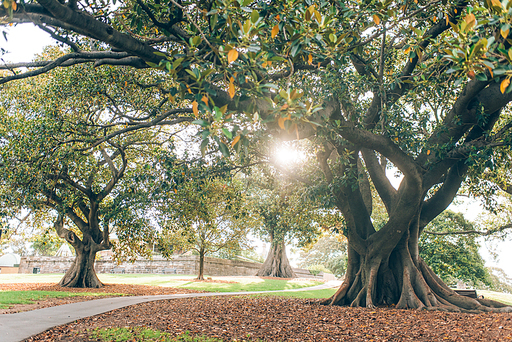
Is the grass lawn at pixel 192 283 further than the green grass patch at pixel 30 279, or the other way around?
the green grass patch at pixel 30 279

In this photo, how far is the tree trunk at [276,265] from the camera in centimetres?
2973

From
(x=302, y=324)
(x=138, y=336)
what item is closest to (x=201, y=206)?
(x=302, y=324)

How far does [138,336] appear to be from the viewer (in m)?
5.28

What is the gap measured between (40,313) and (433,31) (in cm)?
1158

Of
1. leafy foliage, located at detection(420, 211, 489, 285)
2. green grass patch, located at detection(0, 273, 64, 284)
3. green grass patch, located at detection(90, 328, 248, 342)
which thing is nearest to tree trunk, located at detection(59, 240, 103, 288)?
green grass patch, located at detection(0, 273, 64, 284)

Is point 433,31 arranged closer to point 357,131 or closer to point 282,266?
point 357,131

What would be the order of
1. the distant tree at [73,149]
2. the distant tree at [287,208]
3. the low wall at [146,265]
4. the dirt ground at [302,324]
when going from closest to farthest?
the dirt ground at [302,324] → the distant tree at [73,149] → the distant tree at [287,208] → the low wall at [146,265]

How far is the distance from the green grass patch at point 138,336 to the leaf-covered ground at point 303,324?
0.21 meters

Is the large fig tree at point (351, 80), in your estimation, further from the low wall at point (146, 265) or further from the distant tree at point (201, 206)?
the low wall at point (146, 265)

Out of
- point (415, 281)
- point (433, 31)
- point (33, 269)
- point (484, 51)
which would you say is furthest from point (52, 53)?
point (33, 269)

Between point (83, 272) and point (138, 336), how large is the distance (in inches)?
487

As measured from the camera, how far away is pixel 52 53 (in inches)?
501

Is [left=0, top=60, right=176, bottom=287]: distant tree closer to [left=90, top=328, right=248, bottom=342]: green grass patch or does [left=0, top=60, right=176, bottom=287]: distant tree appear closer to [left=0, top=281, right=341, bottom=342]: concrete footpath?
[left=0, top=281, right=341, bottom=342]: concrete footpath

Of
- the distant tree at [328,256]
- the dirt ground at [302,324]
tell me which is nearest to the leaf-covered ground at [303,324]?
the dirt ground at [302,324]
